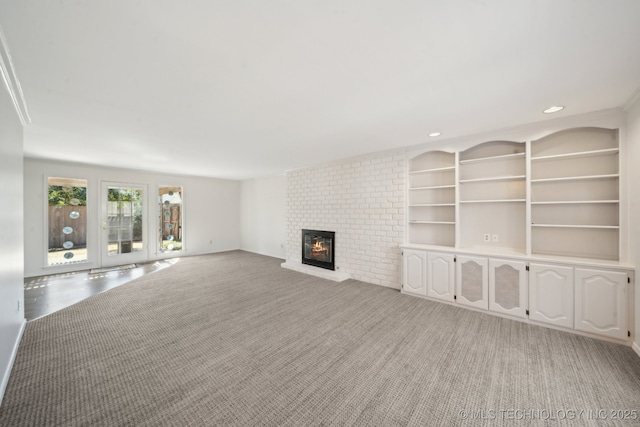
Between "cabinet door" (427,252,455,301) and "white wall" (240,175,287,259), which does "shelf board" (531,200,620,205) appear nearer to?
"cabinet door" (427,252,455,301)

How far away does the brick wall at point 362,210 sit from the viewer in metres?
4.24

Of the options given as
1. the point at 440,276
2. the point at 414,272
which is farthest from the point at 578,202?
the point at 414,272

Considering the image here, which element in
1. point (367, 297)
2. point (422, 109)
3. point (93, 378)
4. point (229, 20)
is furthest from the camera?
point (367, 297)

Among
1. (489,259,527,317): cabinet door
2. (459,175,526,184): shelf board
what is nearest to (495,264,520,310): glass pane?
(489,259,527,317): cabinet door

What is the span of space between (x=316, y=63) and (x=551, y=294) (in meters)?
3.58

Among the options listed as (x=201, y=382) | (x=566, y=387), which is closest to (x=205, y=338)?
(x=201, y=382)

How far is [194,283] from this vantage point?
450 cm

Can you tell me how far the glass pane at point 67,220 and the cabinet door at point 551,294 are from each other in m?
8.55

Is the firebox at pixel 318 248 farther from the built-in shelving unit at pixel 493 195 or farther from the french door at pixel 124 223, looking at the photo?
the french door at pixel 124 223

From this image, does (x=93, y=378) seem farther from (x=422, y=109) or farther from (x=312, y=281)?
(x=422, y=109)

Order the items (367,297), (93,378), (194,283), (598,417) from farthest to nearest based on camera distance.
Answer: (194,283) → (367,297) → (93,378) → (598,417)

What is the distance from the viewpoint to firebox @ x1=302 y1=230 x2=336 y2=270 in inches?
203

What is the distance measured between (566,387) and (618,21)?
2.56 metres

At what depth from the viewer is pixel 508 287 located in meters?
2.99
